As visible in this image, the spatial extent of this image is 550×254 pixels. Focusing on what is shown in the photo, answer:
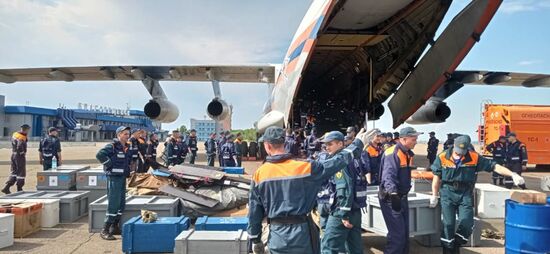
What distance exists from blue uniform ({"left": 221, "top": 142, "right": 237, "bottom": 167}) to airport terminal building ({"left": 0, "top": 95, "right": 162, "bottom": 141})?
38.8 meters

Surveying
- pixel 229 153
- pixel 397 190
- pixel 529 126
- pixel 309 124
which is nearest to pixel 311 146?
pixel 309 124

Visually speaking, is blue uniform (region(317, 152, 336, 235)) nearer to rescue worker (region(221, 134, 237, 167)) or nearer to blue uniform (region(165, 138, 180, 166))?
blue uniform (region(165, 138, 180, 166))

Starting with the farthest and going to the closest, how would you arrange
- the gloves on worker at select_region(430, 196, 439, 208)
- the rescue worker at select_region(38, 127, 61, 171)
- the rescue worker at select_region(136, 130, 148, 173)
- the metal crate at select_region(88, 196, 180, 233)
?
the rescue worker at select_region(38, 127, 61, 171) → the rescue worker at select_region(136, 130, 148, 173) → the metal crate at select_region(88, 196, 180, 233) → the gloves on worker at select_region(430, 196, 439, 208)

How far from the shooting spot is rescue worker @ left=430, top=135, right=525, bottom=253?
4926 mm

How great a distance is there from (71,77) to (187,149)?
7683mm

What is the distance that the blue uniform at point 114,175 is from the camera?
5855 millimetres

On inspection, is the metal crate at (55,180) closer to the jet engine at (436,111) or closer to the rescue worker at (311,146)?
the rescue worker at (311,146)

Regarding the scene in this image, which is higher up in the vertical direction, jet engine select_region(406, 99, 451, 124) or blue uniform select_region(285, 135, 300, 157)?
jet engine select_region(406, 99, 451, 124)

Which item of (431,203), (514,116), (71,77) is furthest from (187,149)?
(514,116)

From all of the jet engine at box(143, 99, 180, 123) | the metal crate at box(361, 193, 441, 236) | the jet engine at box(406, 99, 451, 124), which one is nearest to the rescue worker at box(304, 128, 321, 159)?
the jet engine at box(406, 99, 451, 124)

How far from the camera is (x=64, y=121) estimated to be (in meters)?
63.2

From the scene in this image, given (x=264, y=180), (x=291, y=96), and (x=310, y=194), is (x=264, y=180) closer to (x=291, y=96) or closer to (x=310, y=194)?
(x=310, y=194)

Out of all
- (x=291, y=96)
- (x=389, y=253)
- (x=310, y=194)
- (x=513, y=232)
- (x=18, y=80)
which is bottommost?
(x=389, y=253)

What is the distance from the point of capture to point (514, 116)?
16.3 m
